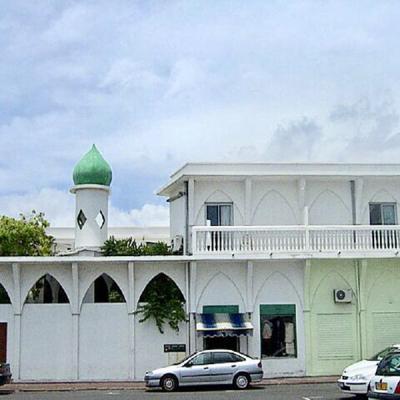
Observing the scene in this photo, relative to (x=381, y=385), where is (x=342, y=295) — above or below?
above

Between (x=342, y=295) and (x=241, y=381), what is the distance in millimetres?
6313

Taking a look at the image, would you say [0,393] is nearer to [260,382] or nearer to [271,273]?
[260,382]

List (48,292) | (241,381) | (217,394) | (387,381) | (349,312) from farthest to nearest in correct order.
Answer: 1. (48,292)
2. (349,312)
3. (241,381)
4. (217,394)
5. (387,381)

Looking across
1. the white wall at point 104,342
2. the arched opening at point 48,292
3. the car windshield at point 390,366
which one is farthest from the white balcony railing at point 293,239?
the car windshield at point 390,366

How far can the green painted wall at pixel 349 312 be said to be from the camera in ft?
95.0

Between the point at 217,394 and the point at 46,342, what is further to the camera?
the point at 46,342

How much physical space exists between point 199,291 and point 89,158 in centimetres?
799

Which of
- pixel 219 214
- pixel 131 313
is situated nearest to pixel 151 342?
pixel 131 313

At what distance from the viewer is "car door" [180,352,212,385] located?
24609mm

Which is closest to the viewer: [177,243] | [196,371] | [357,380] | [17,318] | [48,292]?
[357,380]

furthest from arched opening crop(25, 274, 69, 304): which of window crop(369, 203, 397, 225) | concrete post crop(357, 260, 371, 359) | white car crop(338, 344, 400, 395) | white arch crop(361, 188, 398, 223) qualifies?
white car crop(338, 344, 400, 395)

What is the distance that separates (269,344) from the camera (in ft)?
95.0

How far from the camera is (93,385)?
2705 cm

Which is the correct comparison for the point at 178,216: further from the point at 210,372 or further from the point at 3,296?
the point at 210,372
